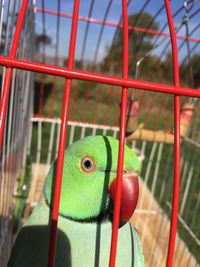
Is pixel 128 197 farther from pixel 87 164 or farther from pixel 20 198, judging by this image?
pixel 20 198

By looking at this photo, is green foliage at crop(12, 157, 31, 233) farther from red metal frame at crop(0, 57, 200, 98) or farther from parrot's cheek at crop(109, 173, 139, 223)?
red metal frame at crop(0, 57, 200, 98)

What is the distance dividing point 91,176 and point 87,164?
0.08 ft

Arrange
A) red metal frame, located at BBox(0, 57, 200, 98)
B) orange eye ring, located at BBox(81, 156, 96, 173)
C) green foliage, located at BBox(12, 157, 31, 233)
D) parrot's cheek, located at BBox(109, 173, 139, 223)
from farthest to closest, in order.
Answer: green foliage, located at BBox(12, 157, 31, 233) → orange eye ring, located at BBox(81, 156, 96, 173) → parrot's cheek, located at BBox(109, 173, 139, 223) → red metal frame, located at BBox(0, 57, 200, 98)

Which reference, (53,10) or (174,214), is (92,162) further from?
(53,10)

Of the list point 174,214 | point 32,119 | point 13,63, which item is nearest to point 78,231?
point 174,214

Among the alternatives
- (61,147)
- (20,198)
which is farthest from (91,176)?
(20,198)

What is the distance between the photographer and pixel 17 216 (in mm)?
1310

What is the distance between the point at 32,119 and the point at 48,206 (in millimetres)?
942

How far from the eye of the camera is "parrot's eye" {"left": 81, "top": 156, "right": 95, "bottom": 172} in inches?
28.4

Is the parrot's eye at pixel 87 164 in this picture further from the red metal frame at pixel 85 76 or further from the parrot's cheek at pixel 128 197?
the red metal frame at pixel 85 76

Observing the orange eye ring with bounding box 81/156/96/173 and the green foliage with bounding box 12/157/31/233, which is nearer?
the orange eye ring with bounding box 81/156/96/173

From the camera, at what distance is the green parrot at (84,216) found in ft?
2.29

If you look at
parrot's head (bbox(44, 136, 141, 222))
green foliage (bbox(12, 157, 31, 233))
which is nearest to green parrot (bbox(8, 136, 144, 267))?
parrot's head (bbox(44, 136, 141, 222))

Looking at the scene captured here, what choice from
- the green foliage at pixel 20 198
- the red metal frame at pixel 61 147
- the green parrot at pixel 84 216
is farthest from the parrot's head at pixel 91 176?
the green foliage at pixel 20 198
